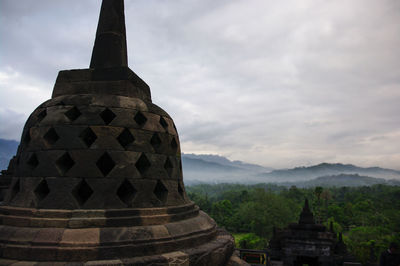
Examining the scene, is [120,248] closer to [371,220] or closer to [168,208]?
[168,208]

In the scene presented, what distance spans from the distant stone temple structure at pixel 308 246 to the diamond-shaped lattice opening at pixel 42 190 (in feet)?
44.9

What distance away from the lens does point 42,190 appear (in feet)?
13.2

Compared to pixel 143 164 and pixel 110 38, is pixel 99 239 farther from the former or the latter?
pixel 110 38

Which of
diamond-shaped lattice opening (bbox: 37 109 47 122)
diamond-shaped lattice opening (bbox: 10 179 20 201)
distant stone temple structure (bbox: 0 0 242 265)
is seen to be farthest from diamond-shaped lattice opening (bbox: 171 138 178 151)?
diamond-shaped lattice opening (bbox: 10 179 20 201)

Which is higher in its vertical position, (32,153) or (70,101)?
(70,101)

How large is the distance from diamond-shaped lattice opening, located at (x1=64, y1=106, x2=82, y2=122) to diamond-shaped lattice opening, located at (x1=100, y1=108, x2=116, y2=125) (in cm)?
37

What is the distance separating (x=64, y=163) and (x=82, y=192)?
20.6 inches

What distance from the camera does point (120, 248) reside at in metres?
3.41

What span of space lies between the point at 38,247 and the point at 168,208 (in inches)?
69.9

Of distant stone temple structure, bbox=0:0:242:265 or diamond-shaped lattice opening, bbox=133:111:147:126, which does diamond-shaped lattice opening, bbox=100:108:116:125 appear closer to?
distant stone temple structure, bbox=0:0:242:265

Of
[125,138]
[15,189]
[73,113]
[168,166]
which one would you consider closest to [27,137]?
[15,189]

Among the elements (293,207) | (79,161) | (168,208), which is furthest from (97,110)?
(293,207)

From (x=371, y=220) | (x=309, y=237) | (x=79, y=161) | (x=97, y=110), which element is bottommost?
(x=371, y=220)

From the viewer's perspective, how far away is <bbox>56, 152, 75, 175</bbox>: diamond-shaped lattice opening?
3.98 metres
